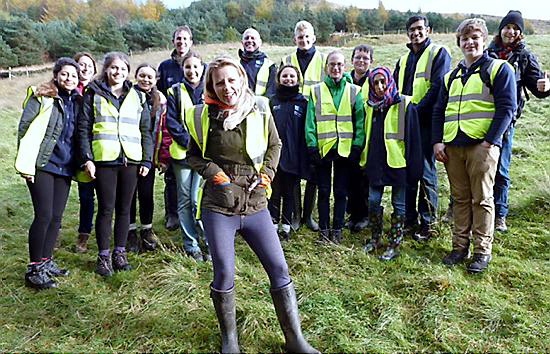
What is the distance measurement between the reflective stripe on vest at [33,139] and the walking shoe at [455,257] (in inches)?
161

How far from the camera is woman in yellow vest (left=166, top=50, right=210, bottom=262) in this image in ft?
16.0

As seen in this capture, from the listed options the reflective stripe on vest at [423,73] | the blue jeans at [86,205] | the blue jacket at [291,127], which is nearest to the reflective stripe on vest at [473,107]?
the reflective stripe on vest at [423,73]

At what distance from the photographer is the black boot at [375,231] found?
5023mm

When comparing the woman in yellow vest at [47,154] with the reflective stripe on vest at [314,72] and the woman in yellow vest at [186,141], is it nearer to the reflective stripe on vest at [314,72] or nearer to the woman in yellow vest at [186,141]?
the woman in yellow vest at [186,141]

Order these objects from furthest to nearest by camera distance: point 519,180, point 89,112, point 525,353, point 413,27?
point 519,180, point 413,27, point 89,112, point 525,353

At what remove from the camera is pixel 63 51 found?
31125 millimetres

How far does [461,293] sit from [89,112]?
387cm

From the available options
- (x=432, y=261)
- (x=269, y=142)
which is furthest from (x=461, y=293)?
(x=269, y=142)

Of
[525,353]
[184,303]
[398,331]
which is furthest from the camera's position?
[184,303]

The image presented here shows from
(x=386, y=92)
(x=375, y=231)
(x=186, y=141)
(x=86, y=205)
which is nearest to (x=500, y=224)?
(x=375, y=231)

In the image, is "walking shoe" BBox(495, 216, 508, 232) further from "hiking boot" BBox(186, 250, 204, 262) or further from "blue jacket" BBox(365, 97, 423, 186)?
"hiking boot" BBox(186, 250, 204, 262)

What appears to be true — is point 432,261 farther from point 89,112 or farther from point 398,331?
point 89,112

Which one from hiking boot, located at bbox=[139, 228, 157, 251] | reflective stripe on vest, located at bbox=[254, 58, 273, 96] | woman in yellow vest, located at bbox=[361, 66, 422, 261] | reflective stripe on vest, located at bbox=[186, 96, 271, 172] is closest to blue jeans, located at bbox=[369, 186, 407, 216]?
woman in yellow vest, located at bbox=[361, 66, 422, 261]

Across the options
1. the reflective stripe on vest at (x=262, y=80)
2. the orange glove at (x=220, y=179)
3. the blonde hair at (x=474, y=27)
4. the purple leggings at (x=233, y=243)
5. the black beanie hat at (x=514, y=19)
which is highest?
the black beanie hat at (x=514, y=19)
